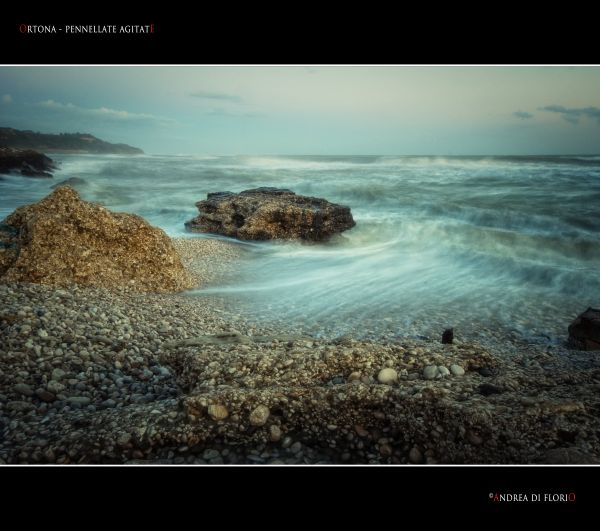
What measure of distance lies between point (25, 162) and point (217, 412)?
6641 mm

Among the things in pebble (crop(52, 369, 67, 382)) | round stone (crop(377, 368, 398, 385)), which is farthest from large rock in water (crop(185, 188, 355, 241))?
round stone (crop(377, 368, 398, 385))

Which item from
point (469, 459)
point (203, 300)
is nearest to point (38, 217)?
point (203, 300)

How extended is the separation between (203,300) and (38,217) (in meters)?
1.89

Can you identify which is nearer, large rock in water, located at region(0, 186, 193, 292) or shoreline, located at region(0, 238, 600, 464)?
shoreline, located at region(0, 238, 600, 464)

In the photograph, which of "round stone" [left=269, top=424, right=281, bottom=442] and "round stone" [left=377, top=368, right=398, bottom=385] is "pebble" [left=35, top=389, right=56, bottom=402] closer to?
"round stone" [left=269, top=424, right=281, bottom=442]

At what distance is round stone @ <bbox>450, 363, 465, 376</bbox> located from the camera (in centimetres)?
218

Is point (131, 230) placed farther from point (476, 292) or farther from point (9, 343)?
point (476, 292)

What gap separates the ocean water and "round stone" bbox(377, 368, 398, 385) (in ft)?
4.59

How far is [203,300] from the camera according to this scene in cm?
427

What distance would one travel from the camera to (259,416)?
5.66ft

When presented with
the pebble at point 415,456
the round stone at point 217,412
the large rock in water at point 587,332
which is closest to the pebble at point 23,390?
the round stone at point 217,412

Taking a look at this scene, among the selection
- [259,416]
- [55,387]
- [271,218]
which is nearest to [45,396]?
[55,387]
